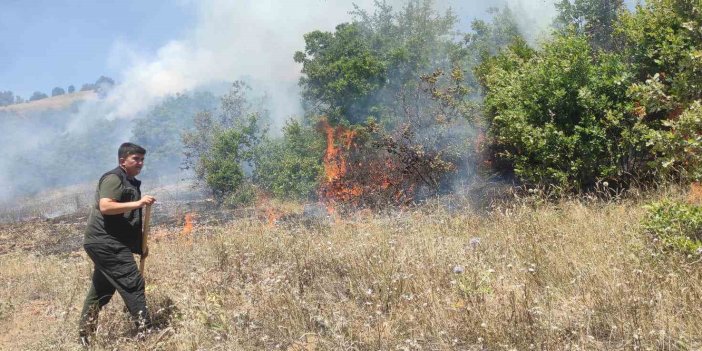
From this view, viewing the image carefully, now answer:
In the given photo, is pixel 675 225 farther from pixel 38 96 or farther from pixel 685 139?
pixel 38 96

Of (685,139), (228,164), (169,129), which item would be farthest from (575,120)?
(169,129)

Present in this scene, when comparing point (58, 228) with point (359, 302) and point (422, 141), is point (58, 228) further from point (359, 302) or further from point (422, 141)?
point (359, 302)

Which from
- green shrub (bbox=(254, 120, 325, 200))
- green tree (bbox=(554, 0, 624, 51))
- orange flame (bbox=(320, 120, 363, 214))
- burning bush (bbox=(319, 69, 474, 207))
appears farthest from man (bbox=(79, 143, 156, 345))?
green tree (bbox=(554, 0, 624, 51))

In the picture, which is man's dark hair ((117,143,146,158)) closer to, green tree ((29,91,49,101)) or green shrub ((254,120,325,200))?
green shrub ((254,120,325,200))

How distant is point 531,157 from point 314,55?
11.5 m

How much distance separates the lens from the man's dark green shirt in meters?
3.90

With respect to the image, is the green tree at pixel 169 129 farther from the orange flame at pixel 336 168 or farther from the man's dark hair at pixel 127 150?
the man's dark hair at pixel 127 150

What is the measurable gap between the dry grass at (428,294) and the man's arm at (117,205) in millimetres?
884

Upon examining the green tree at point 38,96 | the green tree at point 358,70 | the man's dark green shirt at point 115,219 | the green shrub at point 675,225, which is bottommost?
the green shrub at point 675,225

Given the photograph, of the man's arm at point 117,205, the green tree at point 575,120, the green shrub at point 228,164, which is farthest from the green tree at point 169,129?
the man's arm at point 117,205

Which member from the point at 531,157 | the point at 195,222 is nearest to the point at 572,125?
the point at 531,157

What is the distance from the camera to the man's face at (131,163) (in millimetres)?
4102

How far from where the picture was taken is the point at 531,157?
804 centimetres

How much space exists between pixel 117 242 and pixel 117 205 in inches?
15.6
